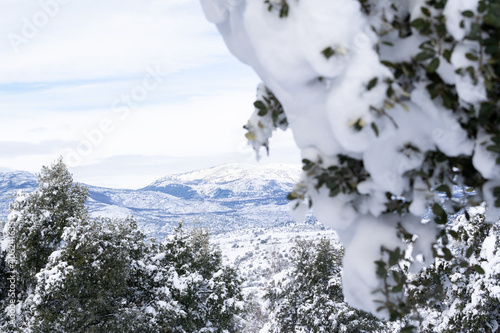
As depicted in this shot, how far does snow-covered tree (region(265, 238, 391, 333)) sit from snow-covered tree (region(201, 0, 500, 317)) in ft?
50.3

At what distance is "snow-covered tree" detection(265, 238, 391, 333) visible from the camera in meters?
16.6

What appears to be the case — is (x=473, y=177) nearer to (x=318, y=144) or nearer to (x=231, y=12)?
(x=318, y=144)

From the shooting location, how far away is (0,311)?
14.6m

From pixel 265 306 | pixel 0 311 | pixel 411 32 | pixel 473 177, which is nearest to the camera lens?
pixel 411 32

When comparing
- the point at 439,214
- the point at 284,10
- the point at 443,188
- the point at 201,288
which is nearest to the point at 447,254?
the point at 439,214

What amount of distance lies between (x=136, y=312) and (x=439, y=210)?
1280 cm

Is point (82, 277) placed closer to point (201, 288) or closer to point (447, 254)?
point (201, 288)

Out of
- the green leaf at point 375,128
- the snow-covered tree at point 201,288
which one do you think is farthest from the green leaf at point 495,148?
the snow-covered tree at point 201,288

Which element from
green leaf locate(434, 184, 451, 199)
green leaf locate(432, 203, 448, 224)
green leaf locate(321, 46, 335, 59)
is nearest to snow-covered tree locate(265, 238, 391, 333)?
green leaf locate(432, 203, 448, 224)

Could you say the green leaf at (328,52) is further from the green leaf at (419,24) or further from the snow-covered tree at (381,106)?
the green leaf at (419,24)

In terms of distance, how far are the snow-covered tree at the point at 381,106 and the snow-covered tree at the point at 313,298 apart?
15334mm

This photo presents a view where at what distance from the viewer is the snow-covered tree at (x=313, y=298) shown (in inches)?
655

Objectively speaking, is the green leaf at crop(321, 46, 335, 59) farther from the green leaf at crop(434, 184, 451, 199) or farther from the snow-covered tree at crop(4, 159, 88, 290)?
the snow-covered tree at crop(4, 159, 88, 290)

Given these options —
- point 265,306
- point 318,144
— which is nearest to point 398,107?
point 318,144
